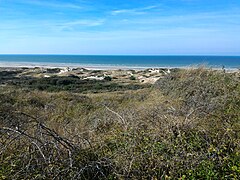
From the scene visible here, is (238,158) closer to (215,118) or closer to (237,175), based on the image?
(237,175)

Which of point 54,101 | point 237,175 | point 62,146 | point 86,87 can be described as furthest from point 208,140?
point 86,87

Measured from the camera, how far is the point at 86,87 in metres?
23.8

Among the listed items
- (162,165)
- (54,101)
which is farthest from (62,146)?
(54,101)

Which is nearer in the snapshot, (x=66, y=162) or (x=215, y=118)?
(x=66, y=162)

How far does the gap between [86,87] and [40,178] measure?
19867 millimetres

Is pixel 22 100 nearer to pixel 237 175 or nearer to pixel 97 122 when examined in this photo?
pixel 97 122

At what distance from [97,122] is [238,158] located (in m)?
4.13

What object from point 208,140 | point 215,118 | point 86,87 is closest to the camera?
point 208,140

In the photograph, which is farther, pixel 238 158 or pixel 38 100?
pixel 38 100

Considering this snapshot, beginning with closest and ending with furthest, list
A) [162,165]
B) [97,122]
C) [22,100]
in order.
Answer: [162,165]
[97,122]
[22,100]

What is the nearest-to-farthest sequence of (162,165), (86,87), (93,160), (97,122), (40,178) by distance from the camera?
(40,178) → (162,165) → (93,160) → (97,122) → (86,87)

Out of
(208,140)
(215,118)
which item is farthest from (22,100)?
(208,140)

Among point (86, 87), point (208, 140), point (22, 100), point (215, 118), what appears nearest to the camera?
point (208, 140)

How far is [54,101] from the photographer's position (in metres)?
13.7
